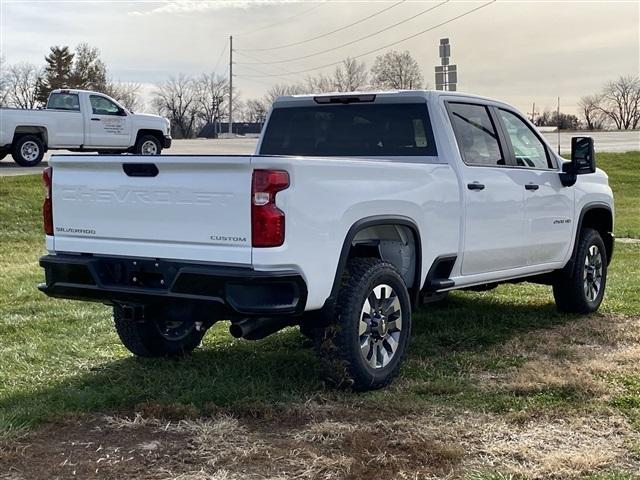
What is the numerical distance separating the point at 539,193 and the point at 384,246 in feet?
5.96

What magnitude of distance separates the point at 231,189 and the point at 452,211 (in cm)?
191

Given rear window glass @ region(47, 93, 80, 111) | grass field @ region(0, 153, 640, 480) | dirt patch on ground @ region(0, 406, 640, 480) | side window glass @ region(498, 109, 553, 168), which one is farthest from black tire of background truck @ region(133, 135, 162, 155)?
dirt patch on ground @ region(0, 406, 640, 480)

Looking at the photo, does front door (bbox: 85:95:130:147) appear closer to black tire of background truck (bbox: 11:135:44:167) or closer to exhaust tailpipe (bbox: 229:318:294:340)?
black tire of background truck (bbox: 11:135:44:167)

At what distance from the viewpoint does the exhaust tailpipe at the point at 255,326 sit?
4766 mm

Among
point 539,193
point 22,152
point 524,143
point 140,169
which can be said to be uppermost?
point 22,152

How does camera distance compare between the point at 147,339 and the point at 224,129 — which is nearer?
the point at 147,339

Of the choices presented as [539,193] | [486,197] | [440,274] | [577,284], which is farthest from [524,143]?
[440,274]

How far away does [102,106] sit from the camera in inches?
792

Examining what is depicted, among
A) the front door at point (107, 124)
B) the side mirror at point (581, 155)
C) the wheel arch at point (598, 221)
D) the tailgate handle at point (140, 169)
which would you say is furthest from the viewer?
the front door at point (107, 124)

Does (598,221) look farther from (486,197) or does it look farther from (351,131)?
(351,131)

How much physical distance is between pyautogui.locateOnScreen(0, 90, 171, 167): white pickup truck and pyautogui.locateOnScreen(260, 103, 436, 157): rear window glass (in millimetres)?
13296

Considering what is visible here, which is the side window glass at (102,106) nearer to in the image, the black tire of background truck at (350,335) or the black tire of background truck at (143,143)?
the black tire of background truck at (143,143)

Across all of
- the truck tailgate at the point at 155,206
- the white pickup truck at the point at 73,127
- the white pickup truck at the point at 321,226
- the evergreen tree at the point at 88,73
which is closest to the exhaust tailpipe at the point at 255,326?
the white pickup truck at the point at 321,226

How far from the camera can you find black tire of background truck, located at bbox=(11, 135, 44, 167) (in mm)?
18938
